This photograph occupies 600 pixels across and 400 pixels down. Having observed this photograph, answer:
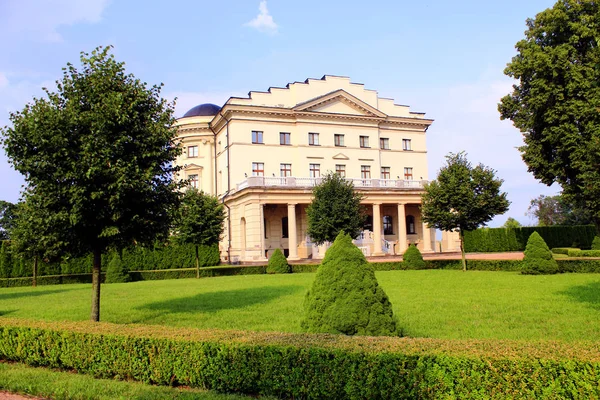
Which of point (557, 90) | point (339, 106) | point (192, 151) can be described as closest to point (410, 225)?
point (339, 106)

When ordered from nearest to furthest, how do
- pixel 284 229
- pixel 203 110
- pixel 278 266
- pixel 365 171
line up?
pixel 278 266 < pixel 284 229 < pixel 365 171 < pixel 203 110

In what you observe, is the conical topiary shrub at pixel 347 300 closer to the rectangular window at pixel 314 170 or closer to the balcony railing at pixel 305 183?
the balcony railing at pixel 305 183

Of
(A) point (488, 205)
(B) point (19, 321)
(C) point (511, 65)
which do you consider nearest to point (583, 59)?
(C) point (511, 65)

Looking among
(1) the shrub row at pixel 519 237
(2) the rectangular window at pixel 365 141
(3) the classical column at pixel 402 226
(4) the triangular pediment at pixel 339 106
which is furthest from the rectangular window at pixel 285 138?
(1) the shrub row at pixel 519 237

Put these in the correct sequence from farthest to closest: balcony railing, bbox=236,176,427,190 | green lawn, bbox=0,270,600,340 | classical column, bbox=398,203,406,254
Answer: classical column, bbox=398,203,406,254 < balcony railing, bbox=236,176,427,190 < green lawn, bbox=0,270,600,340

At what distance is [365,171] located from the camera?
45.2m

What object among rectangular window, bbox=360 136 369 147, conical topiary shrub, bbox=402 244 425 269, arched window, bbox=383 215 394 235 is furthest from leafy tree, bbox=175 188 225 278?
arched window, bbox=383 215 394 235

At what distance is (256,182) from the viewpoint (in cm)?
3781

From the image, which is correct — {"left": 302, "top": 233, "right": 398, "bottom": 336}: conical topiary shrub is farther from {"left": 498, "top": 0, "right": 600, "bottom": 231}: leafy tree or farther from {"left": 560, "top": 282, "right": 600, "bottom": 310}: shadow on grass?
{"left": 498, "top": 0, "right": 600, "bottom": 231}: leafy tree

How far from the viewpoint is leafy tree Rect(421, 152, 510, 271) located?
2758cm

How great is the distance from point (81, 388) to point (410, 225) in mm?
42229

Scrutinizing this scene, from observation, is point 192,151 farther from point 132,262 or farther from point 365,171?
point 365,171

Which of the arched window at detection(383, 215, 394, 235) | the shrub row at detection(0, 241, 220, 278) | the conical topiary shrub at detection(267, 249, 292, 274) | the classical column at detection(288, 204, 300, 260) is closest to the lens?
the conical topiary shrub at detection(267, 249, 292, 274)

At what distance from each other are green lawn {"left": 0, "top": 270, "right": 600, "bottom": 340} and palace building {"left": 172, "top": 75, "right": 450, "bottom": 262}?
63.3 ft
